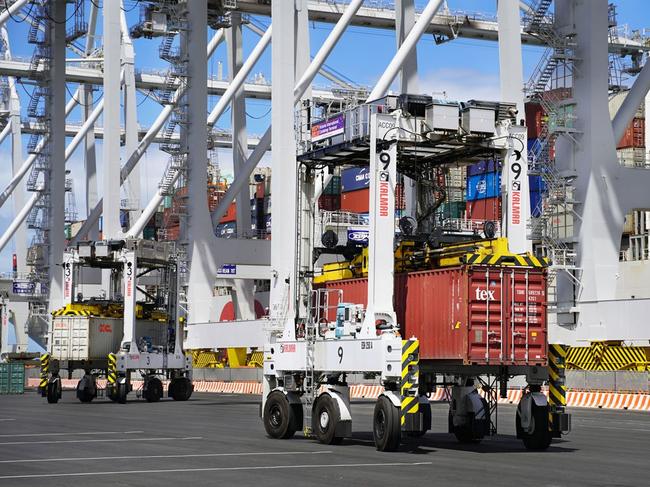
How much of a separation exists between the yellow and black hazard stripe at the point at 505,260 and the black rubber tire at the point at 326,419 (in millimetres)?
3474

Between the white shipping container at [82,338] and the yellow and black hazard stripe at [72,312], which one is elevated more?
the yellow and black hazard stripe at [72,312]

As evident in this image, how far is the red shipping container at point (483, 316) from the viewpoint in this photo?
1988 centimetres

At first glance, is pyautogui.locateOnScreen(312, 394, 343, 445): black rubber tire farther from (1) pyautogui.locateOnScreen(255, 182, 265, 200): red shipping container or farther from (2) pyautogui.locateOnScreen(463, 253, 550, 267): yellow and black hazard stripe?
(1) pyautogui.locateOnScreen(255, 182, 265, 200): red shipping container

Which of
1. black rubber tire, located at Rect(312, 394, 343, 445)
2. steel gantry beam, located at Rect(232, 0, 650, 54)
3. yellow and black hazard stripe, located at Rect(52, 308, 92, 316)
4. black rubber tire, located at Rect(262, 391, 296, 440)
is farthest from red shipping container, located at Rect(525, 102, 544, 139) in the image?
black rubber tire, located at Rect(312, 394, 343, 445)

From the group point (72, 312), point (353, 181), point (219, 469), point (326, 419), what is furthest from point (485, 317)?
point (353, 181)

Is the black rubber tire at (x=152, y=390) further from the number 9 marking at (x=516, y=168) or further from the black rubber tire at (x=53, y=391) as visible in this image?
the number 9 marking at (x=516, y=168)

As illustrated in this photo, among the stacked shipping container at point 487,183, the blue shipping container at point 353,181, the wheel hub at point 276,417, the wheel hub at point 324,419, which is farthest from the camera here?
the blue shipping container at point 353,181

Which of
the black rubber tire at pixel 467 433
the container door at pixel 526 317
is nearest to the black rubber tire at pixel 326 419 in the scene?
the black rubber tire at pixel 467 433

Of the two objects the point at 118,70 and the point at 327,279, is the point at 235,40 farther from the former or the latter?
the point at 327,279

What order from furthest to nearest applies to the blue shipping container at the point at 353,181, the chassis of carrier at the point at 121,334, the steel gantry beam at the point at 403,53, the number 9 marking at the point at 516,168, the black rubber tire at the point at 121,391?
1. the blue shipping container at the point at 353,181
2. the steel gantry beam at the point at 403,53
3. the chassis of carrier at the point at 121,334
4. the black rubber tire at the point at 121,391
5. the number 9 marking at the point at 516,168

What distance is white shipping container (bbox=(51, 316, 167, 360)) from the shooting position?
4369 cm

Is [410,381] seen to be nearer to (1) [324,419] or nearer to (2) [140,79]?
(1) [324,419]

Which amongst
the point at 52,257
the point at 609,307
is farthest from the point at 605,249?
the point at 52,257

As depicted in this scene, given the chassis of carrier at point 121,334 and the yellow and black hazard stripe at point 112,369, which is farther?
the chassis of carrier at point 121,334
